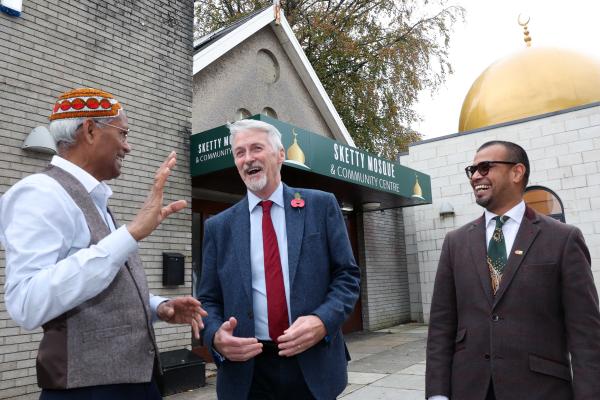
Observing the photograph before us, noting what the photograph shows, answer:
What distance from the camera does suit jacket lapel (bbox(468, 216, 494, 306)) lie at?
2.40 meters

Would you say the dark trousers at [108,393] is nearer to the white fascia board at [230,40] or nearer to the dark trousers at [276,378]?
the dark trousers at [276,378]

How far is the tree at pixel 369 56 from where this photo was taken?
1611 centimetres

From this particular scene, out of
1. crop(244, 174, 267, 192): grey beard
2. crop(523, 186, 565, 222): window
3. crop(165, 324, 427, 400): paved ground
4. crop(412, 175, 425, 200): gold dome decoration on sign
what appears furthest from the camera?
crop(523, 186, 565, 222): window

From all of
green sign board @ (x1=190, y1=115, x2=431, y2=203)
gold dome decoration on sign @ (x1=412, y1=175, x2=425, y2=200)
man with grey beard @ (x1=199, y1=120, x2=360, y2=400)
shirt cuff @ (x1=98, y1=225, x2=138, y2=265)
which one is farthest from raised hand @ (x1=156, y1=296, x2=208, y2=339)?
gold dome decoration on sign @ (x1=412, y1=175, x2=425, y2=200)

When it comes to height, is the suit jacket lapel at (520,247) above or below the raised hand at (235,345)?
above

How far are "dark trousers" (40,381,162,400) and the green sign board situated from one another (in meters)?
4.60

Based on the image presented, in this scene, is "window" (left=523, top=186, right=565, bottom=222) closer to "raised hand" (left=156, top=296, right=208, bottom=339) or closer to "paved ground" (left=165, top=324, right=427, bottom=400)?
"paved ground" (left=165, top=324, right=427, bottom=400)

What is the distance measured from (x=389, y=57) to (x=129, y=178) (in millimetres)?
11877

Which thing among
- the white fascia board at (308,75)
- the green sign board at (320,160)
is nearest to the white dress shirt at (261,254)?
the green sign board at (320,160)

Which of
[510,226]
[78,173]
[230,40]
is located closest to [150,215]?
[78,173]

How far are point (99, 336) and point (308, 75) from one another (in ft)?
31.5

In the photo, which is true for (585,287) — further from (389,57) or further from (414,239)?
(389,57)

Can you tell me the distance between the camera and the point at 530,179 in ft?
39.4

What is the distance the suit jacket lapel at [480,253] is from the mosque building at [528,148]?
998cm
